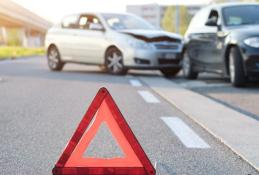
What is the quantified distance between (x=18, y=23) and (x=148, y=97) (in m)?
72.2

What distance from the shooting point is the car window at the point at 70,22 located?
1642cm

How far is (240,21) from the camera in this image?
36.0 feet

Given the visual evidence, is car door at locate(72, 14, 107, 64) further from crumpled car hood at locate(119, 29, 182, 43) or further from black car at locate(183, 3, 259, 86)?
black car at locate(183, 3, 259, 86)

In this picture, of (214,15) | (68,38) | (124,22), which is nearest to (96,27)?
(124,22)

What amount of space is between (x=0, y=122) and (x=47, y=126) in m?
0.61

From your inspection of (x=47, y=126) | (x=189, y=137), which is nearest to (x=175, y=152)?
(x=189, y=137)

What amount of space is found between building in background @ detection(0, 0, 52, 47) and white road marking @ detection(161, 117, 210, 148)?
54.9 meters

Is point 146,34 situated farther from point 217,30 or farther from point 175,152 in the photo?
point 175,152

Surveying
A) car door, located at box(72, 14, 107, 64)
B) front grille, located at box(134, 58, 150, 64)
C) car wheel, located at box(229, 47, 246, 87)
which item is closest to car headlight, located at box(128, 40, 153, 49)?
front grille, located at box(134, 58, 150, 64)

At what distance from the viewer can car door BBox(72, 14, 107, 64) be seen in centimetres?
1513

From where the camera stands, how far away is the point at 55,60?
16703 millimetres

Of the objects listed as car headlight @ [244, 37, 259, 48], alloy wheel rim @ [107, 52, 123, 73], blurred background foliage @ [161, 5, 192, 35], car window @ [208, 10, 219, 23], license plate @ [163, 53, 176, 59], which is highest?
car window @ [208, 10, 219, 23]

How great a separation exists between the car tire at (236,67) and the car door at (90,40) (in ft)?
17.3

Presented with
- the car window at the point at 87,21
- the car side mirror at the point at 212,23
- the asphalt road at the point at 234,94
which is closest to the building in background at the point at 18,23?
the car window at the point at 87,21
